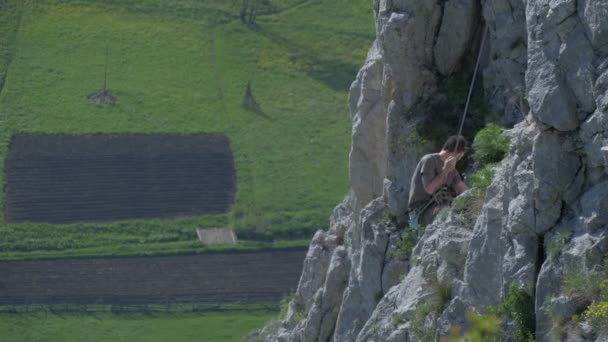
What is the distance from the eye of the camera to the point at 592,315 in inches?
824

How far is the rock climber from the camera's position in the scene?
96.9 ft

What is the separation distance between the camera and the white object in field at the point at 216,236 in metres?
102

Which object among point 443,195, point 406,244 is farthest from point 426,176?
point 406,244

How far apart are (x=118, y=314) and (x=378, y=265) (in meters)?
61.2

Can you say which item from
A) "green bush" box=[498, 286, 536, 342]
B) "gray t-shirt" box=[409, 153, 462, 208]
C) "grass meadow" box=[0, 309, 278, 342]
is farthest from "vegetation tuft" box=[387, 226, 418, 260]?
"grass meadow" box=[0, 309, 278, 342]

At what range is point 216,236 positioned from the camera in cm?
10275

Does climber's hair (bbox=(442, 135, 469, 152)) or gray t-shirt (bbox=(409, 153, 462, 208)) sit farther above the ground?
climber's hair (bbox=(442, 135, 469, 152))

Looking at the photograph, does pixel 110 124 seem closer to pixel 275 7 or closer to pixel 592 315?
pixel 275 7

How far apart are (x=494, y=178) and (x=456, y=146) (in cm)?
494

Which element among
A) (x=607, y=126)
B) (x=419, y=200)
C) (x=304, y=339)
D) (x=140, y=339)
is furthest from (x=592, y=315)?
(x=140, y=339)

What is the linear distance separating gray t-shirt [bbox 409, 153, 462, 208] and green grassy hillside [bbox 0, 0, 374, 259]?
70.0m

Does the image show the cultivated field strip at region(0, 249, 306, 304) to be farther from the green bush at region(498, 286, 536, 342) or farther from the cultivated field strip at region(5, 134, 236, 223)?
the green bush at region(498, 286, 536, 342)

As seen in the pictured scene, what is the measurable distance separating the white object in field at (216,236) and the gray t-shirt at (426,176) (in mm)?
71549

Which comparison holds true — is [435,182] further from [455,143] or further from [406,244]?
[406,244]
